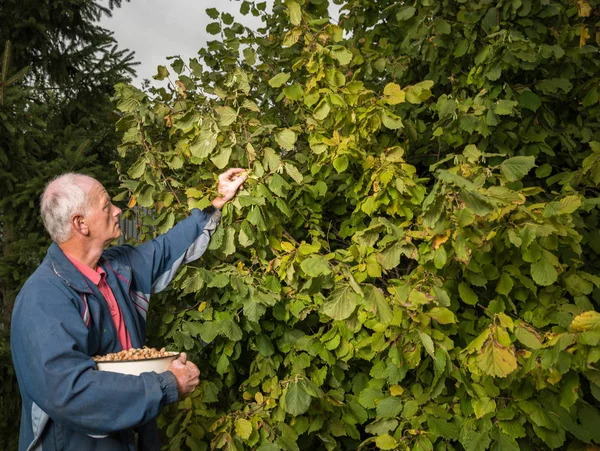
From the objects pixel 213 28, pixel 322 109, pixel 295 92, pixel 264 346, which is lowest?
pixel 264 346

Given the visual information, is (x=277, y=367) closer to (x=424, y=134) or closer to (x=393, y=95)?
(x=393, y=95)

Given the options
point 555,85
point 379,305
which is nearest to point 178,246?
point 379,305

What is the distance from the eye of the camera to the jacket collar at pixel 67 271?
5.20ft

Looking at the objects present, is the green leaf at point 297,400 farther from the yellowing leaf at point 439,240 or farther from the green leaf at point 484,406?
the yellowing leaf at point 439,240

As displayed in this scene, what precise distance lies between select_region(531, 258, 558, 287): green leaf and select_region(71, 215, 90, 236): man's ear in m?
1.36

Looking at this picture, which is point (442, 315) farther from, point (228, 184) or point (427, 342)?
point (228, 184)

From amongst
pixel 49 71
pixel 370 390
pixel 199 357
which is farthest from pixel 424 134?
pixel 49 71

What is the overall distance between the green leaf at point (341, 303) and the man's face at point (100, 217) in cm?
74

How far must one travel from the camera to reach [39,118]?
3531 mm

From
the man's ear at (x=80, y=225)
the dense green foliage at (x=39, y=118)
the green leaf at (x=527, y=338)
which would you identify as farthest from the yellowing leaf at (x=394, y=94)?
the dense green foliage at (x=39, y=118)

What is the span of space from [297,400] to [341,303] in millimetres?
482

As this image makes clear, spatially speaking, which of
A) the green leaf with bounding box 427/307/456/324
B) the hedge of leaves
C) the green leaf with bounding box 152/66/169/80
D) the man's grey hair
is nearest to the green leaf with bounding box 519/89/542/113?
the hedge of leaves

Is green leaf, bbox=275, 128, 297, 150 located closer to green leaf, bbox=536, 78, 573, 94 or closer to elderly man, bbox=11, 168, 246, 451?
elderly man, bbox=11, 168, 246, 451

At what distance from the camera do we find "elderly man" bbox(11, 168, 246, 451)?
1392mm
